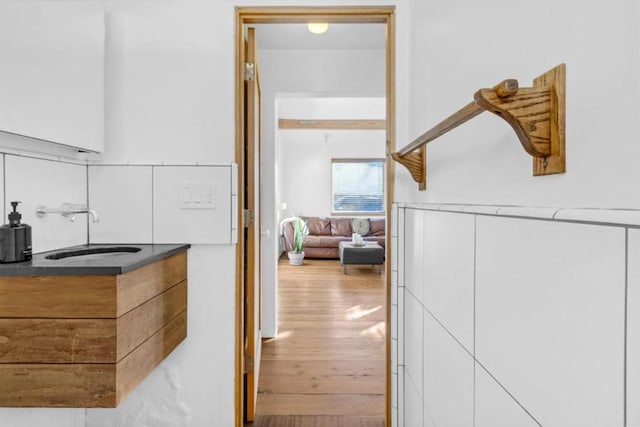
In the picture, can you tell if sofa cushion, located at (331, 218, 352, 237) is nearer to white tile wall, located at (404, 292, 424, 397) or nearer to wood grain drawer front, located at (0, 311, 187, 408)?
white tile wall, located at (404, 292, 424, 397)

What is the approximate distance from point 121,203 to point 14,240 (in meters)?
0.54

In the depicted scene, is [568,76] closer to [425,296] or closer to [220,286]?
[425,296]

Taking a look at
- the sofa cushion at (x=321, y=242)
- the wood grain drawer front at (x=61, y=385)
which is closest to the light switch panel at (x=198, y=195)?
the wood grain drawer front at (x=61, y=385)

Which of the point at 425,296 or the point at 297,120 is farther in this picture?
the point at 297,120

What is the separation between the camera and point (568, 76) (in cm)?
61

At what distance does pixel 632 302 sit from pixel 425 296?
873mm

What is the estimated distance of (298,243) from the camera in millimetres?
6625

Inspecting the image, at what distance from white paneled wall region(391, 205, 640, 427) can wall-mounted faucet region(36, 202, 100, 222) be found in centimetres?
124

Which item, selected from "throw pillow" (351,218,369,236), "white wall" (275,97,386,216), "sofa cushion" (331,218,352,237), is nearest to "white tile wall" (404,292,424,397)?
"throw pillow" (351,218,369,236)

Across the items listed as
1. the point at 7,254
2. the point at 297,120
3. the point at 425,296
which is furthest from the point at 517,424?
the point at 297,120

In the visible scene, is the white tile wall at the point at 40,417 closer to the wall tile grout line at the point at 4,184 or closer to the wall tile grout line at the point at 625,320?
the wall tile grout line at the point at 4,184

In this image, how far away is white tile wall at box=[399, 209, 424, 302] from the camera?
4.49ft

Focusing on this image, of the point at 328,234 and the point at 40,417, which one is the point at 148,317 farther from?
the point at 328,234

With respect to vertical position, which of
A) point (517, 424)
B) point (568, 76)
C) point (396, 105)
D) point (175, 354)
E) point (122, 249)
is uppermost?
point (396, 105)
